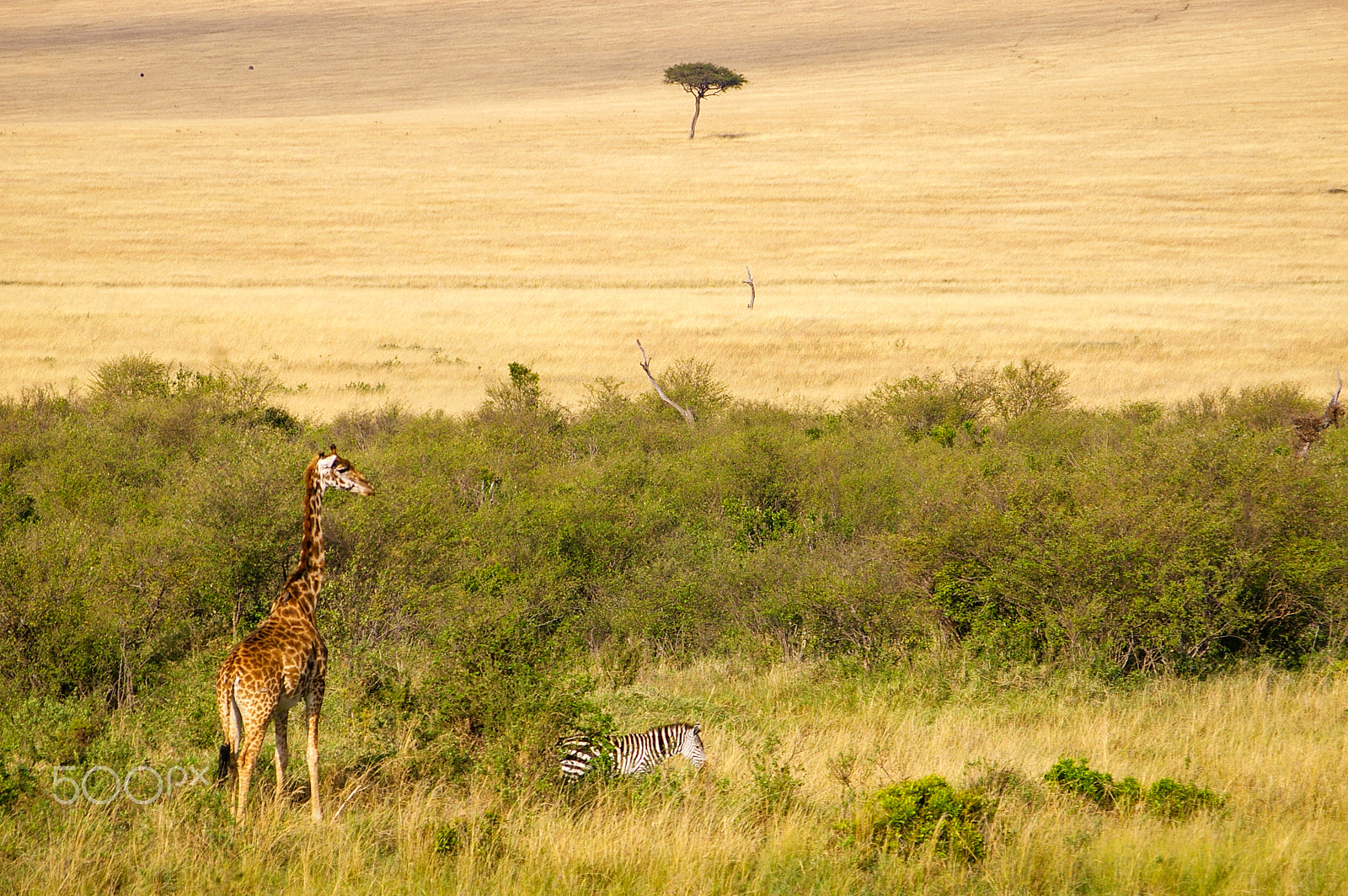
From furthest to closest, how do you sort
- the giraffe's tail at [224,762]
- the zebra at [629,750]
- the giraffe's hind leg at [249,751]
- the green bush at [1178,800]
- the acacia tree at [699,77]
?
the acacia tree at [699,77] < the zebra at [629,750] < the green bush at [1178,800] < the giraffe's tail at [224,762] < the giraffe's hind leg at [249,751]

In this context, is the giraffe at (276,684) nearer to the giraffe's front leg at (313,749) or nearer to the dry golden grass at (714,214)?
the giraffe's front leg at (313,749)

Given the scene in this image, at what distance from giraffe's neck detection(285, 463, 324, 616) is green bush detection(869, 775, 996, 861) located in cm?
306

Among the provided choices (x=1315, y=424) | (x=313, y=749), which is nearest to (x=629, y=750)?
(x=313, y=749)

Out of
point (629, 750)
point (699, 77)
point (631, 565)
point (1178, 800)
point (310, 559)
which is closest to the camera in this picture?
point (1178, 800)

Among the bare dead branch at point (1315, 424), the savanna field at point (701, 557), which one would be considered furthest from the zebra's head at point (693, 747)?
the bare dead branch at point (1315, 424)

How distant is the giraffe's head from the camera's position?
238 inches

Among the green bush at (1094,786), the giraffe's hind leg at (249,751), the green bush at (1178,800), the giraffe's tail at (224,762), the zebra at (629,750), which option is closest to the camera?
the giraffe's hind leg at (249,751)

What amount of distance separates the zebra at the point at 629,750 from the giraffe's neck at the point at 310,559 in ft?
5.06

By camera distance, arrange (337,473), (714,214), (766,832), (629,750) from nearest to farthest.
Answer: (766,832)
(337,473)
(629,750)
(714,214)

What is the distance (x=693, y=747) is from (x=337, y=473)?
2.42m

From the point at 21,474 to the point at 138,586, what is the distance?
5904mm

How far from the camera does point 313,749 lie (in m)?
5.27

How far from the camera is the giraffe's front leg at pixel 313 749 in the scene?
16.9 feet

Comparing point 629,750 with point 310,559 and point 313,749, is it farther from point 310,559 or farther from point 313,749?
point 310,559
